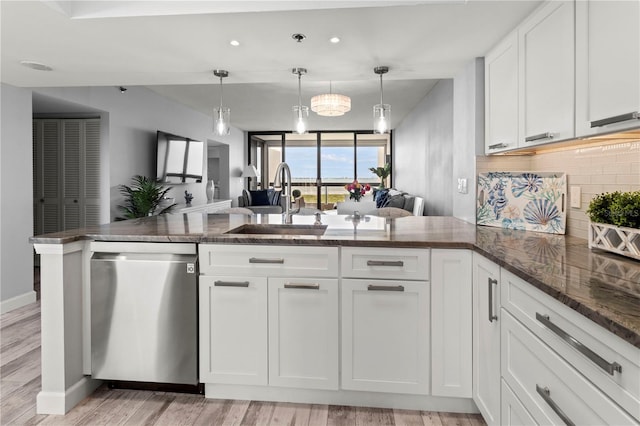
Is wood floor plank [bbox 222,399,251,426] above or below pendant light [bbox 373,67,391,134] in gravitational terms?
below

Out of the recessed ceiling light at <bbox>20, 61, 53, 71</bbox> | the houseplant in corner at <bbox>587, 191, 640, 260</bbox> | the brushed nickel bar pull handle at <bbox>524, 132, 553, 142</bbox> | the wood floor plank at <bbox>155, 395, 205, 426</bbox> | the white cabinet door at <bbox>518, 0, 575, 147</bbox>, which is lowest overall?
the wood floor plank at <bbox>155, 395, 205, 426</bbox>

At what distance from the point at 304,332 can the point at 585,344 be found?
1.31 metres

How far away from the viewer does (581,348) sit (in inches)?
37.6

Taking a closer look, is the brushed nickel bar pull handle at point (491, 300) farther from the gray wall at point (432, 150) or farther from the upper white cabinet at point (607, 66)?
the gray wall at point (432, 150)

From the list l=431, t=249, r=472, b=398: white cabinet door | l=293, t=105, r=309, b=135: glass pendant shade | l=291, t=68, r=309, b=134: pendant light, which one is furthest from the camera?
l=293, t=105, r=309, b=135: glass pendant shade

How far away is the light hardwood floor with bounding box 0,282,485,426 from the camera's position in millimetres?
1934

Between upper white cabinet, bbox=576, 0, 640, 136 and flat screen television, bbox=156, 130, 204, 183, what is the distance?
536 cm

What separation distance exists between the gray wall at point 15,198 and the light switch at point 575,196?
447cm

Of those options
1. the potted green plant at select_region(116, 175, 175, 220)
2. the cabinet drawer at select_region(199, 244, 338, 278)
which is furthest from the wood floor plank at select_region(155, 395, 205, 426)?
the potted green plant at select_region(116, 175, 175, 220)

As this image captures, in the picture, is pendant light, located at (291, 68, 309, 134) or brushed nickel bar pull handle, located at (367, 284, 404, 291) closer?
brushed nickel bar pull handle, located at (367, 284, 404, 291)

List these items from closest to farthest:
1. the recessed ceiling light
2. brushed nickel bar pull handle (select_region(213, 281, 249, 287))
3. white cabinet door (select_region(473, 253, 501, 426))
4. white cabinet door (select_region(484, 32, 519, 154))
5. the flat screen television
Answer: white cabinet door (select_region(473, 253, 501, 426))
brushed nickel bar pull handle (select_region(213, 281, 249, 287))
white cabinet door (select_region(484, 32, 519, 154))
the recessed ceiling light
the flat screen television

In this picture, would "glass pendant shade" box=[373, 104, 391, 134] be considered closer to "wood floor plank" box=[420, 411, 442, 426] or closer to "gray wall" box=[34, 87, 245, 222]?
"wood floor plank" box=[420, 411, 442, 426]

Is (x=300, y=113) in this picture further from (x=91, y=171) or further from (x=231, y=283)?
(x=91, y=171)

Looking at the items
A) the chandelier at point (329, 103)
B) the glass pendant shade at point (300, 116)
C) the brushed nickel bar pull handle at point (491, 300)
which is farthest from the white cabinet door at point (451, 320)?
the chandelier at point (329, 103)
